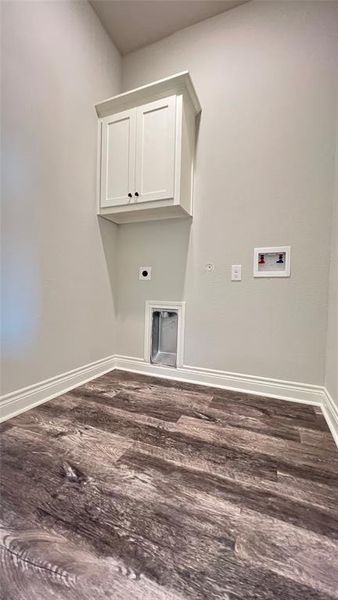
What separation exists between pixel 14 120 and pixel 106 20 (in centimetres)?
146

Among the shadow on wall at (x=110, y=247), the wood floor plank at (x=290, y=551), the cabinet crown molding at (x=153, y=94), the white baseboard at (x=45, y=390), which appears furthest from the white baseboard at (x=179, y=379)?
the cabinet crown molding at (x=153, y=94)

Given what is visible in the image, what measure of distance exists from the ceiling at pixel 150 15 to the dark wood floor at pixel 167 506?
3.03 metres

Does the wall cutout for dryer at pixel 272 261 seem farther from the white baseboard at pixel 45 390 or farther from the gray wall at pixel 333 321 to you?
the white baseboard at pixel 45 390

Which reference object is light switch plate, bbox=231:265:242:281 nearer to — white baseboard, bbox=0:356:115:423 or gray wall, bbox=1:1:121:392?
gray wall, bbox=1:1:121:392

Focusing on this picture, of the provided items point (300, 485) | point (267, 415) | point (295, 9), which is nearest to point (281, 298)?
point (267, 415)

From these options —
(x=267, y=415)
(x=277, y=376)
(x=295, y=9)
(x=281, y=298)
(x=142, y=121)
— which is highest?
(x=295, y=9)

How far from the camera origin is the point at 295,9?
1694 millimetres

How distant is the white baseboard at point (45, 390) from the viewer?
142 cm

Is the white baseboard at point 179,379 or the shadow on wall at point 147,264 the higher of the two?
the shadow on wall at point 147,264

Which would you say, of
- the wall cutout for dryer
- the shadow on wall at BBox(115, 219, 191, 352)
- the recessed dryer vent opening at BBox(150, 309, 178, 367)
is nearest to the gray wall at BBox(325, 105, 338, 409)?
the wall cutout for dryer

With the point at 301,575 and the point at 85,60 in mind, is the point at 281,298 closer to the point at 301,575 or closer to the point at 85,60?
the point at 301,575

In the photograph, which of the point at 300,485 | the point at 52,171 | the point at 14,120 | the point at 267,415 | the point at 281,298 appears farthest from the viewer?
the point at 281,298

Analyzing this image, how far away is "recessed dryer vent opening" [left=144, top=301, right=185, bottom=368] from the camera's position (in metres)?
2.19

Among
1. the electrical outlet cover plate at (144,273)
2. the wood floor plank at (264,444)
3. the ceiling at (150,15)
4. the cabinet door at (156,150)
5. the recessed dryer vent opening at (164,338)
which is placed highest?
the ceiling at (150,15)
